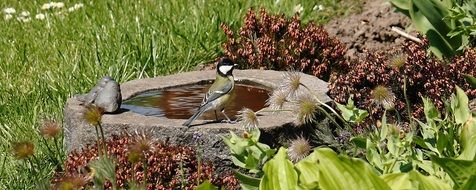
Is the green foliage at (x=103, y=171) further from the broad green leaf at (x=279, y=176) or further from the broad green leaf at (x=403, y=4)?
the broad green leaf at (x=403, y=4)

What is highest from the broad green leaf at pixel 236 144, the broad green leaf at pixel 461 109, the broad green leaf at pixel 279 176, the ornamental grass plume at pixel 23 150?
the ornamental grass plume at pixel 23 150

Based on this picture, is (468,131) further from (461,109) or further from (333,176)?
(333,176)

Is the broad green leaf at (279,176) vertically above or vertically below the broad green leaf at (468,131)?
above

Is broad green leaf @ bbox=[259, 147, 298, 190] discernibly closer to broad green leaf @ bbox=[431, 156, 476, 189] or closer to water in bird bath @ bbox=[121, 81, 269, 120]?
broad green leaf @ bbox=[431, 156, 476, 189]

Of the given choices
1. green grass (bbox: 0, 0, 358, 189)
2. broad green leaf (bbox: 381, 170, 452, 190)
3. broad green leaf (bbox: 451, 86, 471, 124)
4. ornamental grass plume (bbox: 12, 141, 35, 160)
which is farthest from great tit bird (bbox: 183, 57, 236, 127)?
broad green leaf (bbox: 381, 170, 452, 190)

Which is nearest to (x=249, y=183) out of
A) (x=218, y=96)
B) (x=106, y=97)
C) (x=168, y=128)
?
(x=168, y=128)

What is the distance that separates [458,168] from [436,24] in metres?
3.47

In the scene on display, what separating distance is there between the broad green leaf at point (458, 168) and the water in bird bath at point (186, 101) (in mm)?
2978

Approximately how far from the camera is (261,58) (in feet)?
23.7

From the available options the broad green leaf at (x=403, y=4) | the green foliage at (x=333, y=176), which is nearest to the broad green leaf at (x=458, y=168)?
the green foliage at (x=333, y=176)

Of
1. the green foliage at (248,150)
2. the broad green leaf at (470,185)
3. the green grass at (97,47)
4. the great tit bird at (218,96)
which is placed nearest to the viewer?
the broad green leaf at (470,185)

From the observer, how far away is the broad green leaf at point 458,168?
2.68 metres

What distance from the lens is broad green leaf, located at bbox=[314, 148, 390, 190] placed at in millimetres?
2469

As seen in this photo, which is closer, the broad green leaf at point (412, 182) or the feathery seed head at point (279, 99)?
the broad green leaf at point (412, 182)
